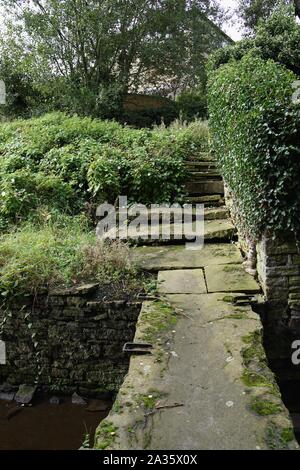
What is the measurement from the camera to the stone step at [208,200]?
7520 mm

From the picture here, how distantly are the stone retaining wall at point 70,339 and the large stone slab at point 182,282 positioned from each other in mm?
416

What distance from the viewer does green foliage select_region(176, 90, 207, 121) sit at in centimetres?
Result: 1464

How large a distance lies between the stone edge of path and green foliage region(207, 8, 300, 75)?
24.8 ft

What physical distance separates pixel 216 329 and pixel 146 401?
1.19 metres

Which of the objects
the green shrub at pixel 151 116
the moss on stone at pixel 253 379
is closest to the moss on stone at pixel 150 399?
the moss on stone at pixel 253 379

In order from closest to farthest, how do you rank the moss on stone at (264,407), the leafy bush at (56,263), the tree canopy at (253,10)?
the moss on stone at (264,407) → the leafy bush at (56,263) → the tree canopy at (253,10)

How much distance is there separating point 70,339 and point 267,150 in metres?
2.97

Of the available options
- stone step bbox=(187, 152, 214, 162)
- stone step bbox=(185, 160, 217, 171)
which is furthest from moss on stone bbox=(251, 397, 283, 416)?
stone step bbox=(187, 152, 214, 162)

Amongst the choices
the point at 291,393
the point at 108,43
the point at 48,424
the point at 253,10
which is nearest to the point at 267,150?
the point at 291,393

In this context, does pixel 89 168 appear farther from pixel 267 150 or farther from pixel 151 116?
pixel 151 116

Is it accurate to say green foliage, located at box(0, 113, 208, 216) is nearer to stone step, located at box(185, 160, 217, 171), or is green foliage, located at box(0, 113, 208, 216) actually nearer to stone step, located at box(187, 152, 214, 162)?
stone step, located at box(187, 152, 214, 162)

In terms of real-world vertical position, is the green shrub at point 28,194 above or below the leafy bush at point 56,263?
above

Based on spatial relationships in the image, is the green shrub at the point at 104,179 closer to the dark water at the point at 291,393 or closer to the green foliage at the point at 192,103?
the dark water at the point at 291,393

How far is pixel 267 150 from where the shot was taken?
4121 millimetres
